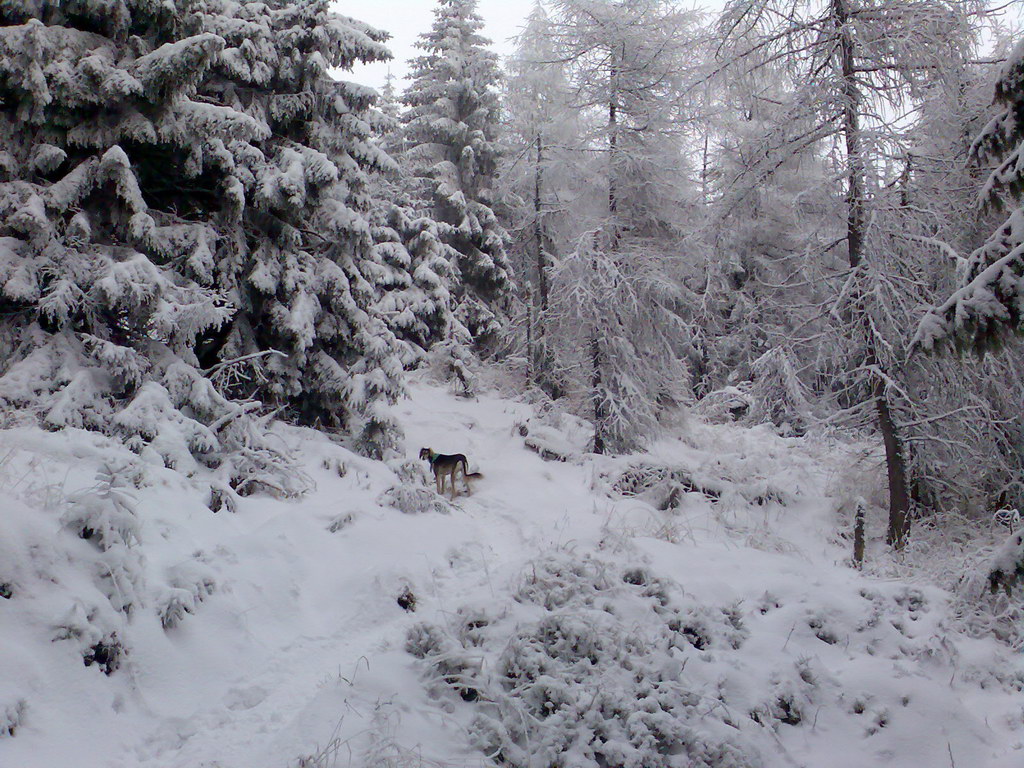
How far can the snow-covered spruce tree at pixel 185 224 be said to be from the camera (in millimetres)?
7590

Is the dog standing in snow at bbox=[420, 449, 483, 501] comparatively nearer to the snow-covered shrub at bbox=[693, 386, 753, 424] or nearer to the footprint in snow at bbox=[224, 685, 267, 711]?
the footprint in snow at bbox=[224, 685, 267, 711]

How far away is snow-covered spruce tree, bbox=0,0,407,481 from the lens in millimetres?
7590

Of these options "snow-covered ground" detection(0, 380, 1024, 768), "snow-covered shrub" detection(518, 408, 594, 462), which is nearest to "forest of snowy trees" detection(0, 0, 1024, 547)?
"snow-covered shrub" detection(518, 408, 594, 462)

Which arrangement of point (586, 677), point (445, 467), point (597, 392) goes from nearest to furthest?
point (586, 677), point (445, 467), point (597, 392)

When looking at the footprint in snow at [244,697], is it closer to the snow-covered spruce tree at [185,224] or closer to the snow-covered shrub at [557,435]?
the snow-covered spruce tree at [185,224]

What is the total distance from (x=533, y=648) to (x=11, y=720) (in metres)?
3.17

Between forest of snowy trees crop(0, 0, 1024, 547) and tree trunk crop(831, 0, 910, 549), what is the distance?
0.04 meters

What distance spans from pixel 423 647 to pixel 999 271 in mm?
4672

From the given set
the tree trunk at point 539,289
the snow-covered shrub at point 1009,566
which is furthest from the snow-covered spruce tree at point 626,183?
the snow-covered shrub at point 1009,566

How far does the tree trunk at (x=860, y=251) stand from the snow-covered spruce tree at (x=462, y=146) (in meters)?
12.7

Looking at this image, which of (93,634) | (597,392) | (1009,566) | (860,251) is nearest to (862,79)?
(860,251)

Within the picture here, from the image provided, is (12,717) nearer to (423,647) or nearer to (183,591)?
(183,591)

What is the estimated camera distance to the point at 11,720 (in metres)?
3.33

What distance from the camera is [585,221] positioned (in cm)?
1546
